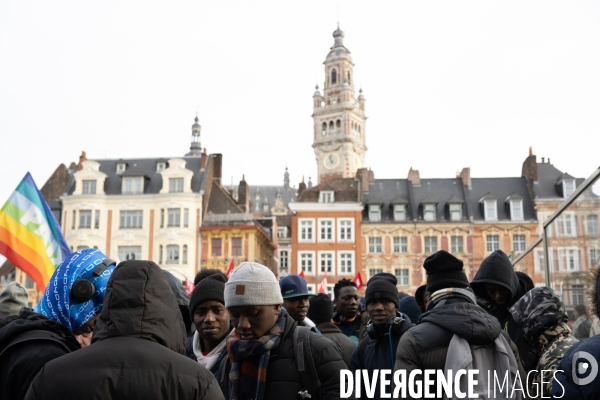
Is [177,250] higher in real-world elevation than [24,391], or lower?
higher

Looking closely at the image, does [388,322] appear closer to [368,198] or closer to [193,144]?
[368,198]

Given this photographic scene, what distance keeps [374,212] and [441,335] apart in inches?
1888

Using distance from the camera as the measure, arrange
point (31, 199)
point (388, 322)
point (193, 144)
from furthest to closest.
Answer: point (193, 144) < point (31, 199) < point (388, 322)

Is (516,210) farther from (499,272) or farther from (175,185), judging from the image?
(499,272)

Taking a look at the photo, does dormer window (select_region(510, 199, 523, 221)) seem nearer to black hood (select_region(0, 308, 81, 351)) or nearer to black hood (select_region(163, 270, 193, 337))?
black hood (select_region(163, 270, 193, 337))

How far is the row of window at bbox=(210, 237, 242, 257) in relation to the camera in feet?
164

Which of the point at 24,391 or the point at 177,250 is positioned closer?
the point at 24,391

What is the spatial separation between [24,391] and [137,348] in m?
0.69

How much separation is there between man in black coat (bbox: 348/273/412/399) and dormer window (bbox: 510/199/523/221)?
46638 millimetres

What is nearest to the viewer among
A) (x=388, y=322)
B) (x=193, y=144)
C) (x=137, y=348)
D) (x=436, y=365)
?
(x=137, y=348)

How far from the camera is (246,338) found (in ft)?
12.9

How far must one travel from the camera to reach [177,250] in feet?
161

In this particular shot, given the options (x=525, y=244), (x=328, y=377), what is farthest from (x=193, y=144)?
(x=328, y=377)

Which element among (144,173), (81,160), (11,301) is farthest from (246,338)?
(81,160)
